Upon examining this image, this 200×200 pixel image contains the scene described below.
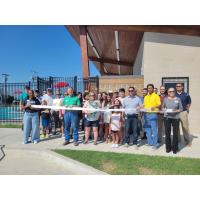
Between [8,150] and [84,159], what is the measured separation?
99.1 inches

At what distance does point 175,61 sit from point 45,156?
694 cm

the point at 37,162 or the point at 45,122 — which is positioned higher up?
the point at 45,122

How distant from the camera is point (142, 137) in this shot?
25.8ft

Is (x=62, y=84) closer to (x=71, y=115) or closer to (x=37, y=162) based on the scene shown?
(x=71, y=115)

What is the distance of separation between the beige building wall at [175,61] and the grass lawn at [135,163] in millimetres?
5023

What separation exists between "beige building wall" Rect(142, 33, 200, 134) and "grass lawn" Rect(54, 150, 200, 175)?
16.5 ft

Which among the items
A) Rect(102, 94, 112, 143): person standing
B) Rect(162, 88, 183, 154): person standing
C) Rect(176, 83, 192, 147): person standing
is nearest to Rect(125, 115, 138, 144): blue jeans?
Rect(102, 94, 112, 143): person standing

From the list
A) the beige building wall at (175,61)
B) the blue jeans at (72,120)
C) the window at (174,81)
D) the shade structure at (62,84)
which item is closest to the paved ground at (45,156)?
the blue jeans at (72,120)

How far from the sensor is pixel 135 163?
16.6 feet

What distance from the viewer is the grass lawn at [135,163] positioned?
4625 millimetres

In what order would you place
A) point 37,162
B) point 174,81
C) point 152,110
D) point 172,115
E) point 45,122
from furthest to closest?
point 174,81, point 45,122, point 152,110, point 172,115, point 37,162

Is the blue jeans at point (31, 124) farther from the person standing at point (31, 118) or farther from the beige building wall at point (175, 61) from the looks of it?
the beige building wall at point (175, 61)

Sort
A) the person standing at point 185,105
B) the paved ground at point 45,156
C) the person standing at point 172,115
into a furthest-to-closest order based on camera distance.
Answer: the person standing at point 185,105
the person standing at point 172,115
the paved ground at point 45,156

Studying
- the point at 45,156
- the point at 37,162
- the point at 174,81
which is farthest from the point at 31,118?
the point at 174,81
